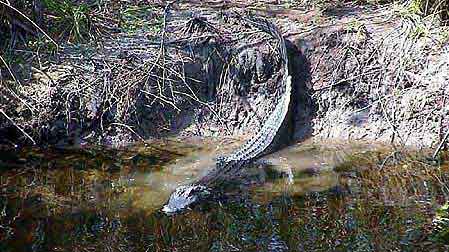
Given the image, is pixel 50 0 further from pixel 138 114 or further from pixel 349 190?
pixel 349 190

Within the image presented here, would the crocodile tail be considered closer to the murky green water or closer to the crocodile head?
the murky green water

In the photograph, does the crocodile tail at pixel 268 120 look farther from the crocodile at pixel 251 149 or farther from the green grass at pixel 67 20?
the green grass at pixel 67 20

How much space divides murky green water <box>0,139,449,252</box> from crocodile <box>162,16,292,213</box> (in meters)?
0.09

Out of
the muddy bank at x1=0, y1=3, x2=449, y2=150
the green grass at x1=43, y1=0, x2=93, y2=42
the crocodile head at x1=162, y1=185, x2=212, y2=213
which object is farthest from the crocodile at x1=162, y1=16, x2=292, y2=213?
the green grass at x1=43, y1=0, x2=93, y2=42

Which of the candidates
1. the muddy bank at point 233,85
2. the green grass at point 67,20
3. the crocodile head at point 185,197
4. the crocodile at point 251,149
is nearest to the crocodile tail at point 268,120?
the crocodile at point 251,149

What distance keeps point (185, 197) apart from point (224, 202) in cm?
29

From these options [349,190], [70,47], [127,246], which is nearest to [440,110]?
[349,190]

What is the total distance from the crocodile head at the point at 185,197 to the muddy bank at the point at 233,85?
1.42m

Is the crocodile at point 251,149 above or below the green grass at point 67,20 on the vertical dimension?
below

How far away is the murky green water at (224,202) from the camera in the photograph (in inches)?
165

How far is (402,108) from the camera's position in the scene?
5.98 meters

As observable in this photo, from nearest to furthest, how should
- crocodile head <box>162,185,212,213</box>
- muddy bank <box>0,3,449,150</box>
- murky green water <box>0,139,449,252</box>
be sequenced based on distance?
1. murky green water <box>0,139,449,252</box>
2. crocodile head <box>162,185,212,213</box>
3. muddy bank <box>0,3,449,150</box>

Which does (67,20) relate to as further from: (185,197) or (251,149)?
(185,197)

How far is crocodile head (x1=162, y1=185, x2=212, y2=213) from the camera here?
15.5 feet
